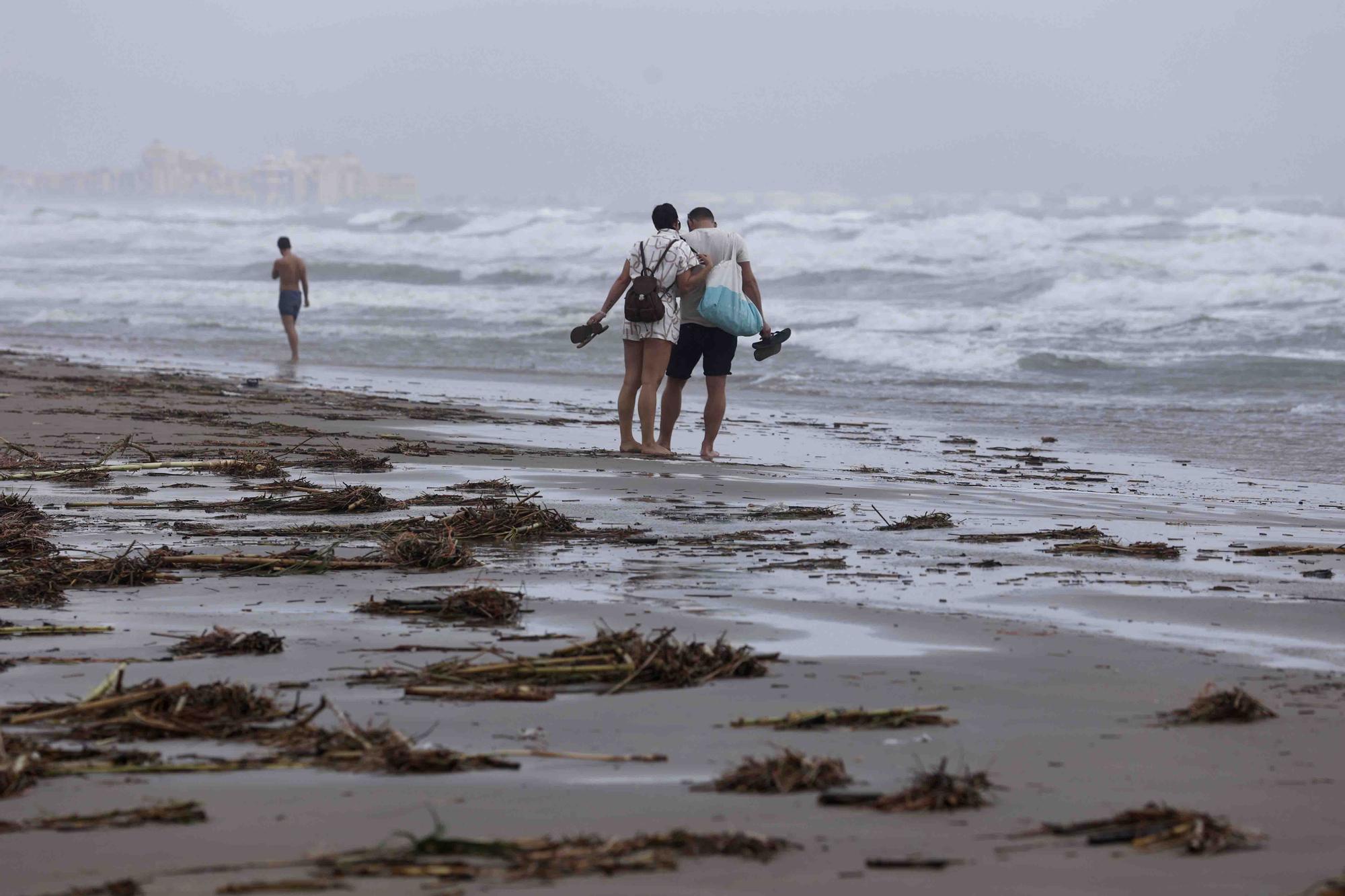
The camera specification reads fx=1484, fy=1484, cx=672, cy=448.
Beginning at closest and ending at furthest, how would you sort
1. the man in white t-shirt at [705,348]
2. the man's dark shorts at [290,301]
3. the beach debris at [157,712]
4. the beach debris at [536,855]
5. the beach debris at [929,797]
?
1. the beach debris at [536,855]
2. the beach debris at [929,797]
3. the beach debris at [157,712]
4. the man in white t-shirt at [705,348]
5. the man's dark shorts at [290,301]

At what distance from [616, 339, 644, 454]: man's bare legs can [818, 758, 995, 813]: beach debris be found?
6604 millimetres

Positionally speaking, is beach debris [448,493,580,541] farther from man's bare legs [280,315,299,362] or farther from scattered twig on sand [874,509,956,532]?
man's bare legs [280,315,299,362]

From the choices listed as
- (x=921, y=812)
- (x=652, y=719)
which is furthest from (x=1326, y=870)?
(x=652, y=719)

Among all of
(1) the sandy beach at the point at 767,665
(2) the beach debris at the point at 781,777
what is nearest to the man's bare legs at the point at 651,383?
(1) the sandy beach at the point at 767,665

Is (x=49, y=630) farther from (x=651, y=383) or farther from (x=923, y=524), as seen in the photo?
(x=651, y=383)

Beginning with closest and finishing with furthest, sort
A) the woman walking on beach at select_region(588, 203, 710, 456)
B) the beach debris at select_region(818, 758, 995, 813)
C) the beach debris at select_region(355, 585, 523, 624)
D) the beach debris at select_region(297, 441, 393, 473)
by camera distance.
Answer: the beach debris at select_region(818, 758, 995, 813) < the beach debris at select_region(355, 585, 523, 624) < the beach debris at select_region(297, 441, 393, 473) < the woman walking on beach at select_region(588, 203, 710, 456)

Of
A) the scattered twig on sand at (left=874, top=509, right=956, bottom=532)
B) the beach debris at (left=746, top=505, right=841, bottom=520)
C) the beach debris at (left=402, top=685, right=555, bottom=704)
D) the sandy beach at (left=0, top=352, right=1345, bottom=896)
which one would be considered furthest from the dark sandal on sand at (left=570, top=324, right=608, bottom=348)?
the beach debris at (left=402, top=685, right=555, bottom=704)

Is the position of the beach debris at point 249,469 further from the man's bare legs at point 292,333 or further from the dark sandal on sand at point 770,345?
the man's bare legs at point 292,333

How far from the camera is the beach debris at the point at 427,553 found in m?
5.03

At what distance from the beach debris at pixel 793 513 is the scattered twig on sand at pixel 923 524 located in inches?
11.5

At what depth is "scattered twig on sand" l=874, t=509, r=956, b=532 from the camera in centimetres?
616

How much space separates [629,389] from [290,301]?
10023 millimetres

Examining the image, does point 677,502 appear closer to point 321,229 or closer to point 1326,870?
point 1326,870

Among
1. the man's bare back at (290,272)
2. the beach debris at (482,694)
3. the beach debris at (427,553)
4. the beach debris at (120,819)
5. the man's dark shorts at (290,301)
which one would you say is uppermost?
the man's bare back at (290,272)
